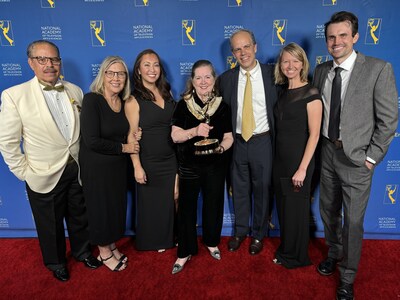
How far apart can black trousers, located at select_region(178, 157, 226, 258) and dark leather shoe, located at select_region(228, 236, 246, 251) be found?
11.2 inches

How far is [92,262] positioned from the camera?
2842 mm

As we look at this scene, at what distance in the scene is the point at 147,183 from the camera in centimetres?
279

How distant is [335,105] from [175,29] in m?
1.55

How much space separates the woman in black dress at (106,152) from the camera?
92.7 inches

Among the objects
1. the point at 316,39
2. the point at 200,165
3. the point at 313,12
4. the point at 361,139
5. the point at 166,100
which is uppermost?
the point at 313,12

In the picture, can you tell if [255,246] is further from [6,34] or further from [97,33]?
[6,34]

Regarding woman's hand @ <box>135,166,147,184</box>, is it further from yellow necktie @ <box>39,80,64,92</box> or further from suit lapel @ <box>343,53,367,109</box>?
suit lapel @ <box>343,53,367,109</box>

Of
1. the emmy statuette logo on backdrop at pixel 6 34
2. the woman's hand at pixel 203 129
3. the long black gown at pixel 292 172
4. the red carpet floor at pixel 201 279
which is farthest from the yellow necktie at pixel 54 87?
the long black gown at pixel 292 172

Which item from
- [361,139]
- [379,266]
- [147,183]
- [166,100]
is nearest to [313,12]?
[361,139]

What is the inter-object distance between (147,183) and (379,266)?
2.20 m

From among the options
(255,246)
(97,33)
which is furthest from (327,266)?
(97,33)

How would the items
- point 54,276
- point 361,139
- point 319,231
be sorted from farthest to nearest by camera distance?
point 319,231 → point 54,276 → point 361,139

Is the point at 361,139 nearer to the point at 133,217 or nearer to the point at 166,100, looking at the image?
the point at 166,100

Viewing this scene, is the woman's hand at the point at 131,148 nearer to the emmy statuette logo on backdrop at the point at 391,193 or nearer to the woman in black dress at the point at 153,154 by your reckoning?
the woman in black dress at the point at 153,154
